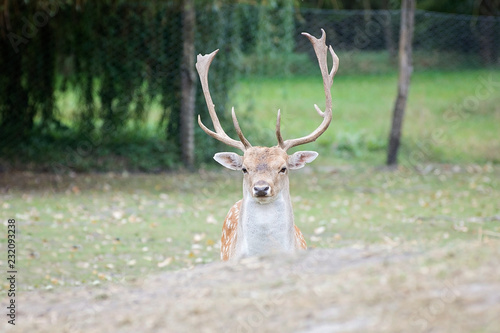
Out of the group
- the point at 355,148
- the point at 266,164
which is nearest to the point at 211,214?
the point at 266,164

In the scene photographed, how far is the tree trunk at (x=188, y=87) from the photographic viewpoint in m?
10.7

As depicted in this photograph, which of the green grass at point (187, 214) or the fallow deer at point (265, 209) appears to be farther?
the green grass at point (187, 214)

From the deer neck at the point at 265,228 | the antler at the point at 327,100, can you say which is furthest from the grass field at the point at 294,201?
the antler at the point at 327,100

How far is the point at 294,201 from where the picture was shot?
9.17m

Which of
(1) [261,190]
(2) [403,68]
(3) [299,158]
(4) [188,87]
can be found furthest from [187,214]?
(2) [403,68]

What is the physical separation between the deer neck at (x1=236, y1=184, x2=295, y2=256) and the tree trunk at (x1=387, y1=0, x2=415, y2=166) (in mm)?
6594

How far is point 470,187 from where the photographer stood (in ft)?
32.7

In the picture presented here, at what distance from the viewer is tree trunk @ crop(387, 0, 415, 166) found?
11023mm

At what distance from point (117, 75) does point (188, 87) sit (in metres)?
1.08

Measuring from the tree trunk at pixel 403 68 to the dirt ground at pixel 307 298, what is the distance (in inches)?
286

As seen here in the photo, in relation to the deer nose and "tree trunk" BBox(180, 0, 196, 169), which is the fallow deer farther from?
"tree trunk" BBox(180, 0, 196, 169)

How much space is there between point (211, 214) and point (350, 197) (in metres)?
1.93

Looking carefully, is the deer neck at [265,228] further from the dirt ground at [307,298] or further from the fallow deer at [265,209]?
the dirt ground at [307,298]

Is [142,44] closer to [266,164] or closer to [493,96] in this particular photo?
[266,164]
